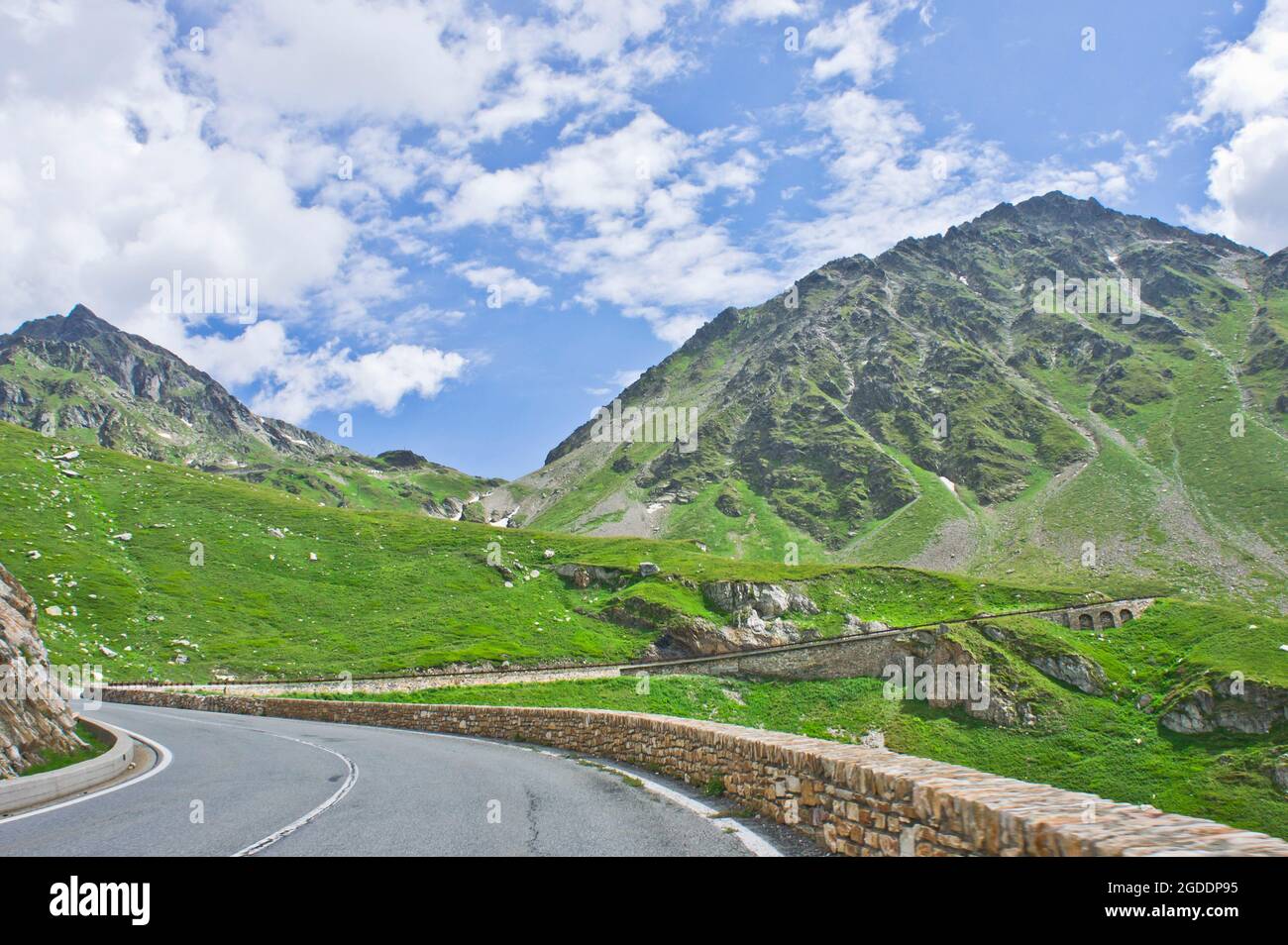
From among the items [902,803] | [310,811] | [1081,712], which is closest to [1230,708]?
[1081,712]

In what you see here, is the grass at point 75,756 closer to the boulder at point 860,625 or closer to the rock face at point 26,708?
the rock face at point 26,708

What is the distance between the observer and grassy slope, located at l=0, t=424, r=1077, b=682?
7019 cm

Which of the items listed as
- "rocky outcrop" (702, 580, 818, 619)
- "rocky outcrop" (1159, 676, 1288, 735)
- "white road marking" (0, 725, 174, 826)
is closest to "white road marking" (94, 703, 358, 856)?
"white road marking" (0, 725, 174, 826)

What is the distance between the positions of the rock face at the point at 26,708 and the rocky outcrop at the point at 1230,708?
206 feet

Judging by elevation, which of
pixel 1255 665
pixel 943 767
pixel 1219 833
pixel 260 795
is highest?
pixel 1219 833

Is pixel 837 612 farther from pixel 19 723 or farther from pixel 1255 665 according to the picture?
pixel 19 723

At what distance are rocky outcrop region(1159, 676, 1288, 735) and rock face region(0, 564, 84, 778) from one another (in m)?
62.6

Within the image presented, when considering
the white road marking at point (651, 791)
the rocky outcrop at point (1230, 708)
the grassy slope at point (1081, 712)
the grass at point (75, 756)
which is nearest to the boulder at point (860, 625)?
the grassy slope at point (1081, 712)

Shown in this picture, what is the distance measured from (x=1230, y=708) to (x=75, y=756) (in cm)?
6406

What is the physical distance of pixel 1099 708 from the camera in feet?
187

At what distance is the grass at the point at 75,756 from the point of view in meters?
14.9

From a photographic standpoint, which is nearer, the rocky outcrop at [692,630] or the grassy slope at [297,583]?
the grassy slope at [297,583]
